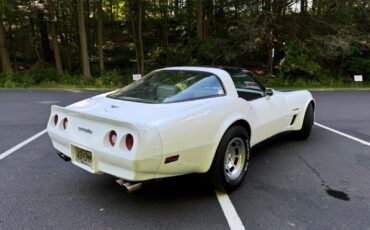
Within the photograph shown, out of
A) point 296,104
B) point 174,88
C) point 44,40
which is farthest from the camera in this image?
point 44,40

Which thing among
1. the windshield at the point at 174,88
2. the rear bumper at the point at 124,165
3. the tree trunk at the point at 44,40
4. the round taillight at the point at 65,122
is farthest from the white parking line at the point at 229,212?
the tree trunk at the point at 44,40

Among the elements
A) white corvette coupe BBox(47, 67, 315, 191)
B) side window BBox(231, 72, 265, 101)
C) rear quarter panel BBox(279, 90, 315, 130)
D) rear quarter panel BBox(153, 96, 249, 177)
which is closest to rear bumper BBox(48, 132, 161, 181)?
white corvette coupe BBox(47, 67, 315, 191)

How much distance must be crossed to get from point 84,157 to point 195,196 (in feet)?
4.01

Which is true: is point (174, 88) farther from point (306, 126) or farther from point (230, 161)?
point (306, 126)

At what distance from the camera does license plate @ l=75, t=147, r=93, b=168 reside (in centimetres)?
299

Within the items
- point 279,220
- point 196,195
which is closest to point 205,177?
point 196,195

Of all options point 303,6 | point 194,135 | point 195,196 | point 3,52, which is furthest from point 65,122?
point 3,52

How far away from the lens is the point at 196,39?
67.5 ft

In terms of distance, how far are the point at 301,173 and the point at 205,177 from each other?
152 cm

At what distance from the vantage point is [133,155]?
2.61m

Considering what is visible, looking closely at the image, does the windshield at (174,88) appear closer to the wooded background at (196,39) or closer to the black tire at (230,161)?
the black tire at (230,161)

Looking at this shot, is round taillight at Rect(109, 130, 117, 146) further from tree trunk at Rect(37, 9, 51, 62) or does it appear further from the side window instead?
tree trunk at Rect(37, 9, 51, 62)

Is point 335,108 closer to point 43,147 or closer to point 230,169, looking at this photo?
point 230,169

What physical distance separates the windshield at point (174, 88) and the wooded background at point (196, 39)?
11944 mm
